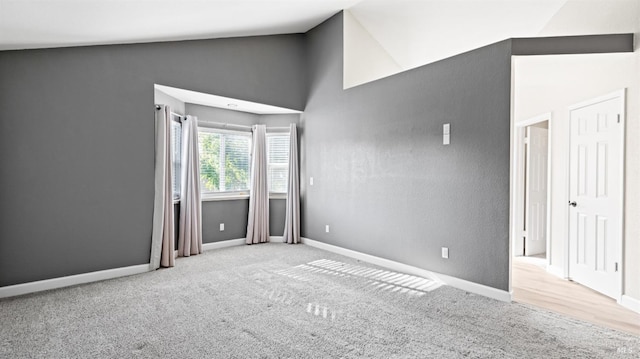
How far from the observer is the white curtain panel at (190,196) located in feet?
16.8

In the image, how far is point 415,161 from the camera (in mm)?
4195

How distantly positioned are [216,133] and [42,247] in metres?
2.96

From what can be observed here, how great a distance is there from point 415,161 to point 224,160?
11.2 feet

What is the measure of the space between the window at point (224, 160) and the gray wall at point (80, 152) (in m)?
1.22

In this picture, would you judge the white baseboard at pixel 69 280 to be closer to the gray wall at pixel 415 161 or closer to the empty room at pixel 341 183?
the empty room at pixel 341 183

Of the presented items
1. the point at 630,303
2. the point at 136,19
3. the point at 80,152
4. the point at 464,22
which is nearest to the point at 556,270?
the point at 630,303

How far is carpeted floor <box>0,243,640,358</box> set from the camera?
2375 mm

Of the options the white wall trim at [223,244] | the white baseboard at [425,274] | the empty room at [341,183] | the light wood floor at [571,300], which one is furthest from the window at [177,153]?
the light wood floor at [571,300]

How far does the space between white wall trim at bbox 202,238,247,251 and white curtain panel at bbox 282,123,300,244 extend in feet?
2.56

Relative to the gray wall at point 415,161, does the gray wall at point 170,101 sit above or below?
above

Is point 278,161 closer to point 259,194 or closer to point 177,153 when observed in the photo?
point 259,194

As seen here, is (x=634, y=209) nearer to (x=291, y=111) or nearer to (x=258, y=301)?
(x=258, y=301)

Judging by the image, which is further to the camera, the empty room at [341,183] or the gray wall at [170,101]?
the gray wall at [170,101]

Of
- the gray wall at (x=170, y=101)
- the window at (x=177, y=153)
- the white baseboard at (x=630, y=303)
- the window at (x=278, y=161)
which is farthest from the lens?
the window at (x=278, y=161)
